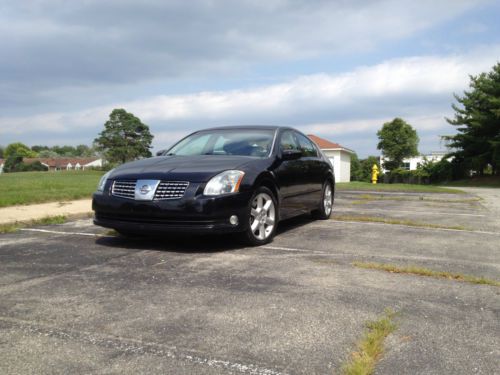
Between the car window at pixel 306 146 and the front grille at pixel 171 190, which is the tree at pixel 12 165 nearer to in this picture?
the car window at pixel 306 146

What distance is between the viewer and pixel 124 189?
520 cm

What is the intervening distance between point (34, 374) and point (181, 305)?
1111 millimetres

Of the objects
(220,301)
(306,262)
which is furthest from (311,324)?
(306,262)

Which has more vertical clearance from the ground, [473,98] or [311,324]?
[473,98]

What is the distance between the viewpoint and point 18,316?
2855mm

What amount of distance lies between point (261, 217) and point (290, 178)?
1.01 meters

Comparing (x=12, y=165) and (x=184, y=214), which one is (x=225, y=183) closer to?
(x=184, y=214)

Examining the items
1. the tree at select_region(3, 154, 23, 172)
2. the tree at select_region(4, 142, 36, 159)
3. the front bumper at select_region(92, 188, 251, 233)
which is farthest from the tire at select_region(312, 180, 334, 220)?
the tree at select_region(4, 142, 36, 159)

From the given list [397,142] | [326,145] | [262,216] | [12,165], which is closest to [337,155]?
[326,145]

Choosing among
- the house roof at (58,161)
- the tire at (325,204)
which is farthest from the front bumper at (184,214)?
the house roof at (58,161)

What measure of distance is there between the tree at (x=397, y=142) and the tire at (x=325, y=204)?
55133mm

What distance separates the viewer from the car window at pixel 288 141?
6419mm

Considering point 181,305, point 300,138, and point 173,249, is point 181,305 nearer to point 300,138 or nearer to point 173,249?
point 173,249

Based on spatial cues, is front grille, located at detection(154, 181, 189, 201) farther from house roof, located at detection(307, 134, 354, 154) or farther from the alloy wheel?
house roof, located at detection(307, 134, 354, 154)
